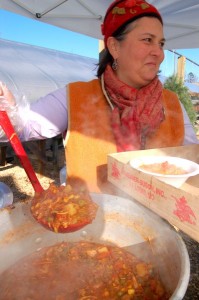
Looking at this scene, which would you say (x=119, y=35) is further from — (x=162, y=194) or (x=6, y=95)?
(x=162, y=194)

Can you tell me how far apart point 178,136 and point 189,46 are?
3.83 metres

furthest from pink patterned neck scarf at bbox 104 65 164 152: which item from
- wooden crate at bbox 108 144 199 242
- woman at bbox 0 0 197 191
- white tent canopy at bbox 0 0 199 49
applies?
white tent canopy at bbox 0 0 199 49

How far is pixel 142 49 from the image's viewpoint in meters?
1.93

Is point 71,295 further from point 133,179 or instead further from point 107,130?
point 107,130

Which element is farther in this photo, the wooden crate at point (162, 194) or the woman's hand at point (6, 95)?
the woman's hand at point (6, 95)

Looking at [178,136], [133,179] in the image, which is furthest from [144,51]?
[133,179]

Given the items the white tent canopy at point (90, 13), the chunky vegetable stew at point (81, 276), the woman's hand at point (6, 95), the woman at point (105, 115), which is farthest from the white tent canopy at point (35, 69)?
the chunky vegetable stew at point (81, 276)

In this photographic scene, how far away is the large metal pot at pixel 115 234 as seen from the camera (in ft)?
4.09

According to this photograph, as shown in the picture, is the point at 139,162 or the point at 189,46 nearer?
the point at 139,162

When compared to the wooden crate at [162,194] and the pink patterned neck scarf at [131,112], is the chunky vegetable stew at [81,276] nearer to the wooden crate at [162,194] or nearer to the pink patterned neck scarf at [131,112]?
the wooden crate at [162,194]

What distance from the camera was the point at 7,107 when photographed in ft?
5.87

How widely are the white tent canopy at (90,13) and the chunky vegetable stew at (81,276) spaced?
3677mm

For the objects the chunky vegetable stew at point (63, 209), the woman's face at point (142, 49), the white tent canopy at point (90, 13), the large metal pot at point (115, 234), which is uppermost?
the white tent canopy at point (90, 13)

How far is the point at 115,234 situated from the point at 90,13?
389 cm
